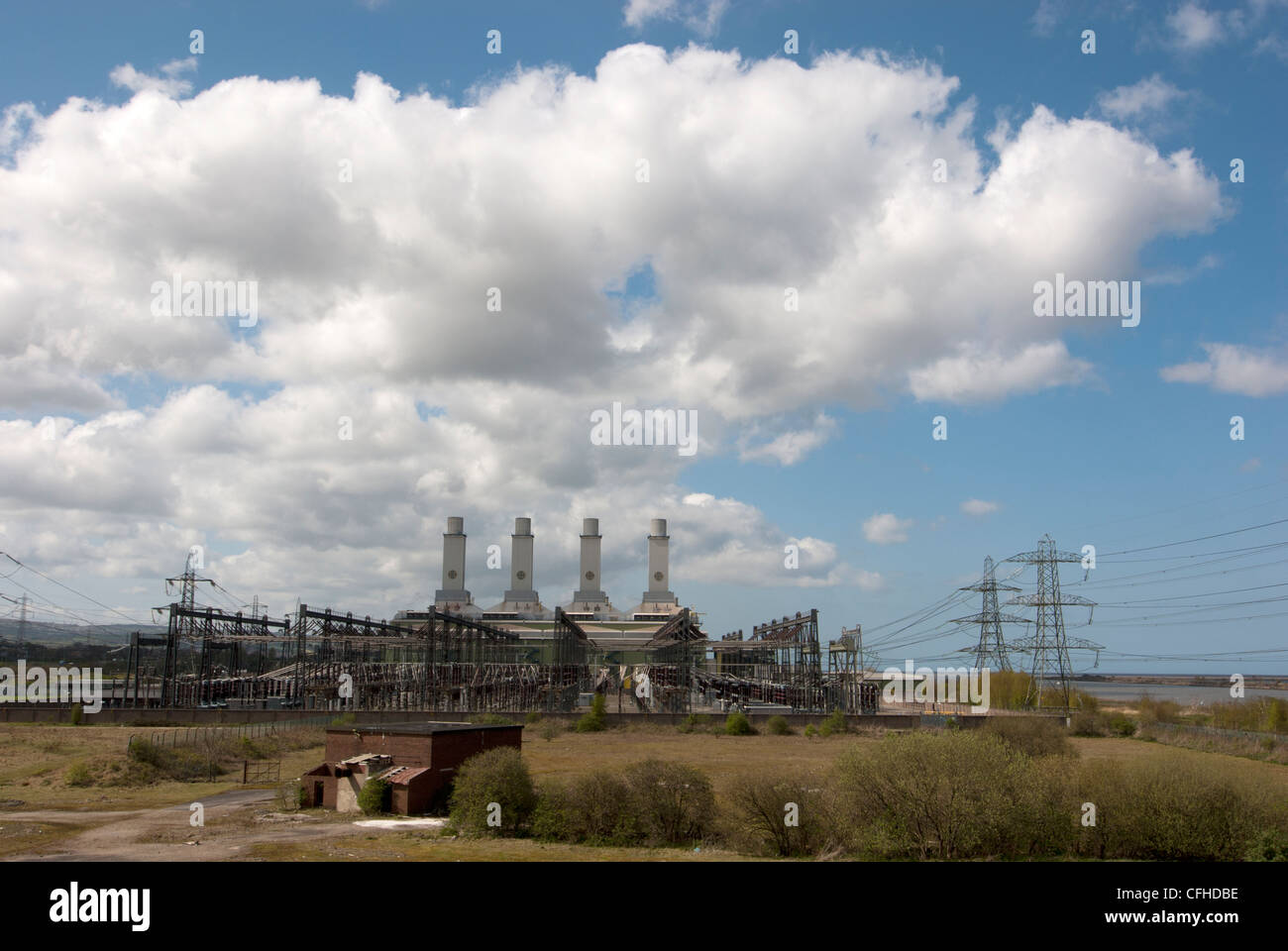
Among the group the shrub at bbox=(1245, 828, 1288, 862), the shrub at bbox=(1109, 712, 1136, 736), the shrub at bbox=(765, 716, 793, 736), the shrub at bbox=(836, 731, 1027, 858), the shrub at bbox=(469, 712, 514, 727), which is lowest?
the shrub at bbox=(1109, 712, 1136, 736)

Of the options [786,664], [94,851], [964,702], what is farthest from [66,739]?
[964,702]

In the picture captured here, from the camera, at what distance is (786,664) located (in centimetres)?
7369

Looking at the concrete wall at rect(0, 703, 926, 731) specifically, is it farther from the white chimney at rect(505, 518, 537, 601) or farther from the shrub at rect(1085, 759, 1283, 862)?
the white chimney at rect(505, 518, 537, 601)

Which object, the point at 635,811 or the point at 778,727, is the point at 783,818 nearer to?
the point at 635,811

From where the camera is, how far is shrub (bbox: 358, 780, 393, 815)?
963 inches

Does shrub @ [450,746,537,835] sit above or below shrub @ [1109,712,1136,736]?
above

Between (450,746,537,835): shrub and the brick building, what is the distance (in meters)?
2.48

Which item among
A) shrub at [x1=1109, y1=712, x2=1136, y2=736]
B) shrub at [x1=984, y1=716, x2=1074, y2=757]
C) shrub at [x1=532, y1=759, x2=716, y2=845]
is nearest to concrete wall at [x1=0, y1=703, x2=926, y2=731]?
shrub at [x1=984, y1=716, x2=1074, y2=757]

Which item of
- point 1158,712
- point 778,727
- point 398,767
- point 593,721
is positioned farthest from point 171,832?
point 1158,712

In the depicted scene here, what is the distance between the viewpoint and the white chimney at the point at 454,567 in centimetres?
12100

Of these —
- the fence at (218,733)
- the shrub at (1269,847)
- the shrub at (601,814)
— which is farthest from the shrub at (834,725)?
the shrub at (1269,847)

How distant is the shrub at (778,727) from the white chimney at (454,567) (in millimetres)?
76953

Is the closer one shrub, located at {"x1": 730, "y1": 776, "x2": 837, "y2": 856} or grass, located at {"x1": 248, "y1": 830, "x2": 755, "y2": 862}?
grass, located at {"x1": 248, "y1": 830, "x2": 755, "y2": 862}
